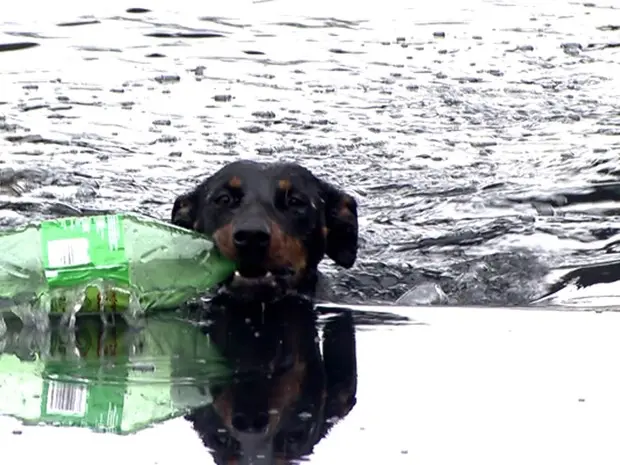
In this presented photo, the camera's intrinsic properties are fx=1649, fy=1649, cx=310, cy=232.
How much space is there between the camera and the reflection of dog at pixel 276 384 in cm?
460

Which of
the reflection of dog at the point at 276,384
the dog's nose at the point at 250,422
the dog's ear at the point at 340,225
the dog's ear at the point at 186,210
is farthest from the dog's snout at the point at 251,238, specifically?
the dog's nose at the point at 250,422

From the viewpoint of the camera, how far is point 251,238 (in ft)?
21.2

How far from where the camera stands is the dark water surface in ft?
28.4

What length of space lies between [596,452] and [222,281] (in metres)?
2.42

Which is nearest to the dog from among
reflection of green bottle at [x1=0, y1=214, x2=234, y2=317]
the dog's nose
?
reflection of green bottle at [x1=0, y1=214, x2=234, y2=317]

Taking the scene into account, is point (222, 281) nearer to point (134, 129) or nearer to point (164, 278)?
point (164, 278)

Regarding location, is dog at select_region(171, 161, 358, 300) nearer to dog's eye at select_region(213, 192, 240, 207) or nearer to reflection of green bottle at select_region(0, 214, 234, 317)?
dog's eye at select_region(213, 192, 240, 207)

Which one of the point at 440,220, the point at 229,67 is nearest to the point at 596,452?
the point at 440,220

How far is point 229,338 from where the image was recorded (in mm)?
6125

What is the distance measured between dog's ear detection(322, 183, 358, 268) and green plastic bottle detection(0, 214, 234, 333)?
1245mm

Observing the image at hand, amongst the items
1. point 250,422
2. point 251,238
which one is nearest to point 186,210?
point 251,238

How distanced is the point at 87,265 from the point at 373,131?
196 inches

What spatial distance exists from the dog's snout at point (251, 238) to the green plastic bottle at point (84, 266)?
0.28 m

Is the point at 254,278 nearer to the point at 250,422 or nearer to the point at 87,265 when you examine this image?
the point at 87,265
